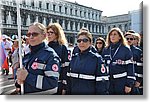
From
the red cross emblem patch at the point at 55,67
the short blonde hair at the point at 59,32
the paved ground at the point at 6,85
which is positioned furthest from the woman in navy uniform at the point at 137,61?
the paved ground at the point at 6,85

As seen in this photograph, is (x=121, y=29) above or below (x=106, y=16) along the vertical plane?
below

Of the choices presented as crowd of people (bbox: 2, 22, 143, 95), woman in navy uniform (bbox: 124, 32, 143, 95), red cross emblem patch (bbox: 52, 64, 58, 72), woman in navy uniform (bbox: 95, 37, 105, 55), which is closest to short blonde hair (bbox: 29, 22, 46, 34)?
crowd of people (bbox: 2, 22, 143, 95)

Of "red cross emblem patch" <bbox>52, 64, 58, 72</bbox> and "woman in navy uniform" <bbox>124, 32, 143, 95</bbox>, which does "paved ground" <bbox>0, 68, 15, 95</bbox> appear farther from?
"woman in navy uniform" <bbox>124, 32, 143, 95</bbox>

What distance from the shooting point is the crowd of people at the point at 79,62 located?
169 cm

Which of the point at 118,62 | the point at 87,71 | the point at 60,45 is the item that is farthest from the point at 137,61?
the point at 60,45

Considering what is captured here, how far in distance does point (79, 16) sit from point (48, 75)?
2.21 ft

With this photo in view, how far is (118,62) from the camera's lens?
1.93 meters

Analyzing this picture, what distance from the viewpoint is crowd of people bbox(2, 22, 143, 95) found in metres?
1.69

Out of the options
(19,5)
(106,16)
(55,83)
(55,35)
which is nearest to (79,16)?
(106,16)

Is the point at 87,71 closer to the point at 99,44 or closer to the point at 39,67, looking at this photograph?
the point at 99,44

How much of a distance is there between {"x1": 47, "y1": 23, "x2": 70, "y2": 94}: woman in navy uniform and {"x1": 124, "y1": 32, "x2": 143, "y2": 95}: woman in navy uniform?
522 mm

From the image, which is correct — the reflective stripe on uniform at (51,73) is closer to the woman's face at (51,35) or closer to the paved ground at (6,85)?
the woman's face at (51,35)

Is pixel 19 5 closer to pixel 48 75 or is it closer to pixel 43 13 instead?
pixel 43 13

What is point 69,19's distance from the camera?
6.67 ft
